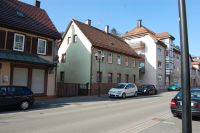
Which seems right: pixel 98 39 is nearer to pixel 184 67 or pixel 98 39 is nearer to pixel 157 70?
pixel 157 70

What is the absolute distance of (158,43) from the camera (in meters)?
48.0

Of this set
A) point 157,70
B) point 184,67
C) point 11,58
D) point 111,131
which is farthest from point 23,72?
point 157,70

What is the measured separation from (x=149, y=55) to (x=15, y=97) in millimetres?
36171

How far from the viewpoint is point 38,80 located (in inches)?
919

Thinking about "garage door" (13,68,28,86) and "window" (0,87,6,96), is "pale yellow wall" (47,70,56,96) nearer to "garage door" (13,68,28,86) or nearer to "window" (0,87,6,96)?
"garage door" (13,68,28,86)

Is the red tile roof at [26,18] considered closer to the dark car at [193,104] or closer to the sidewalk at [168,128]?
the dark car at [193,104]

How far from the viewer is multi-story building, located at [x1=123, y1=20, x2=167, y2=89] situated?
4750 cm

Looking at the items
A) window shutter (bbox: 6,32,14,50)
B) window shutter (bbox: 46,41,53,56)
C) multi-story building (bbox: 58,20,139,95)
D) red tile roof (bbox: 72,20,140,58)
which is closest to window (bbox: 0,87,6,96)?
window shutter (bbox: 6,32,14,50)

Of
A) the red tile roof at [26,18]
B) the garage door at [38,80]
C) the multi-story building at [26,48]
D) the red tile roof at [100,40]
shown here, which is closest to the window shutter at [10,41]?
the multi-story building at [26,48]

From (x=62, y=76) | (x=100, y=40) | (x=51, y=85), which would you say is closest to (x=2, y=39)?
(x=51, y=85)

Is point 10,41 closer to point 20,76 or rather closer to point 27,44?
point 27,44

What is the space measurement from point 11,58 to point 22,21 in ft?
15.1

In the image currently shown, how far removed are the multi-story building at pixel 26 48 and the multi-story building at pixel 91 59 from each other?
7.41 meters

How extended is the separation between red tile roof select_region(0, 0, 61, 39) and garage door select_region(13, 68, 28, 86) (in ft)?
12.1
